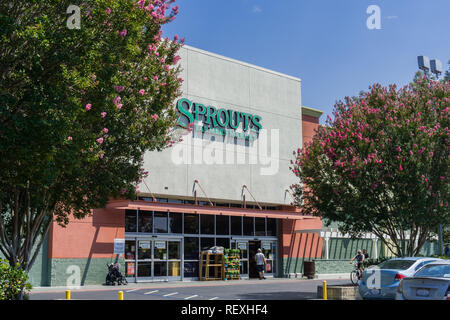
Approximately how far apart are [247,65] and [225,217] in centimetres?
957

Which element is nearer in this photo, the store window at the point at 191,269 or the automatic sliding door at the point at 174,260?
the automatic sliding door at the point at 174,260

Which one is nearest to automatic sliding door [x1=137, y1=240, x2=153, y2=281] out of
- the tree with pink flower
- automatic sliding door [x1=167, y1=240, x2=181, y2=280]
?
automatic sliding door [x1=167, y1=240, x2=181, y2=280]

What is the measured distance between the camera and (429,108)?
62.1 feet

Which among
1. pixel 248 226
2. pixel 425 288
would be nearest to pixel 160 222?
pixel 248 226

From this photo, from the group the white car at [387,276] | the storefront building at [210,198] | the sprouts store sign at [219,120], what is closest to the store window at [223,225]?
the storefront building at [210,198]

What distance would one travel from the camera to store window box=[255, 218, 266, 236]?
32062mm

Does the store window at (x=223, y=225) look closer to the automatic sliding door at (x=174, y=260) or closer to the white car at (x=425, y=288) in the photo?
the automatic sliding door at (x=174, y=260)

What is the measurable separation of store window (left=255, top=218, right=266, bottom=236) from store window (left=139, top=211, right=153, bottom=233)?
24.9 feet

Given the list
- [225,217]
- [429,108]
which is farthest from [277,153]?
[429,108]

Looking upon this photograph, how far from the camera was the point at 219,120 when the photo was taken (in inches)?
1168

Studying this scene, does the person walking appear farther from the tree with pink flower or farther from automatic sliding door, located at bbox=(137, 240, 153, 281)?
the tree with pink flower

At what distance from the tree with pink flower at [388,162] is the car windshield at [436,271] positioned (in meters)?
3.94

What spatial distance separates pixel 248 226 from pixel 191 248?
14.7 feet

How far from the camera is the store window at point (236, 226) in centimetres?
3083
